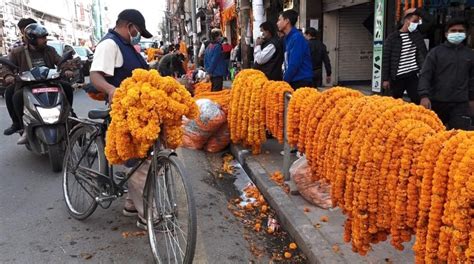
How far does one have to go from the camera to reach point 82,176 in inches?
167

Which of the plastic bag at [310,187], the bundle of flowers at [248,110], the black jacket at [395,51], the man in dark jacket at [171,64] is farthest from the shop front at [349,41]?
the plastic bag at [310,187]

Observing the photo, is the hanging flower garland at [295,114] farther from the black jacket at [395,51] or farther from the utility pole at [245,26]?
the utility pole at [245,26]

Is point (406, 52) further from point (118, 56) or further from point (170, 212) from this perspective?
point (170, 212)

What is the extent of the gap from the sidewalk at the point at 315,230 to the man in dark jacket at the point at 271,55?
2.16m

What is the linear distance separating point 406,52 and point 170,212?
13.8 ft

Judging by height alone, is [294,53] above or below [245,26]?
below

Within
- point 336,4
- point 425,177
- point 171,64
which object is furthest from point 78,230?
point 336,4

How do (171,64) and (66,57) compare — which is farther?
(171,64)

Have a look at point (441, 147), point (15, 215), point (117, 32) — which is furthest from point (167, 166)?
point (15, 215)

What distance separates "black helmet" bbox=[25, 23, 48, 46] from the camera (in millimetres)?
5957

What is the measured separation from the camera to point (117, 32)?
12.7 ft

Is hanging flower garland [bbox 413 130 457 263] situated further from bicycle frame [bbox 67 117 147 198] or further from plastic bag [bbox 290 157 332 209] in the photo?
bicycle frame [bbox 67 117 147 198]

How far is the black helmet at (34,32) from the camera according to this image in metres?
5.96

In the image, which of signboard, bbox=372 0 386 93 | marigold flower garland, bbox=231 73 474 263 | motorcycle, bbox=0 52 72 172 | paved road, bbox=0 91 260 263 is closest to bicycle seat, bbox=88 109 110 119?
paved road, bbox=0 91 260 263
